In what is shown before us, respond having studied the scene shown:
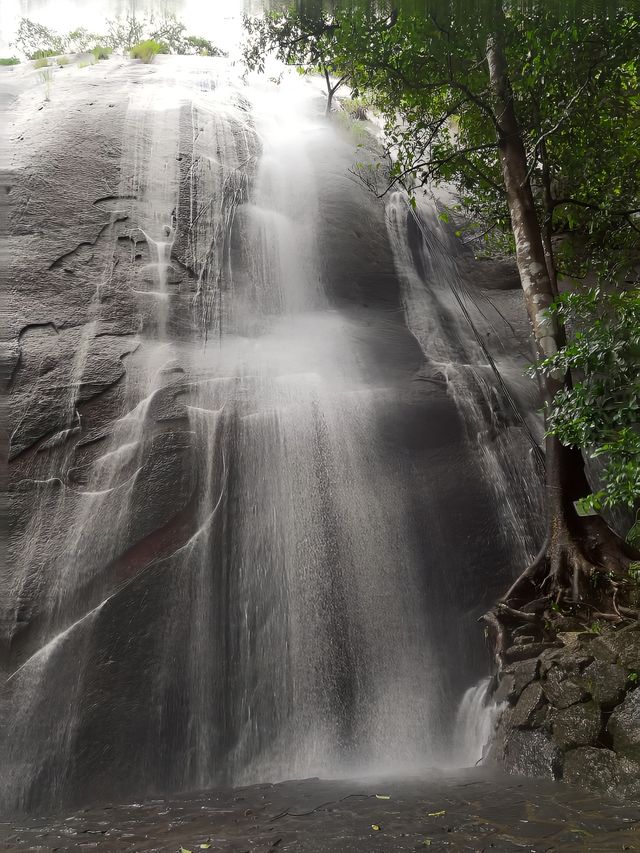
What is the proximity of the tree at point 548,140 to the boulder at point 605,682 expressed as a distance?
0.91 metres

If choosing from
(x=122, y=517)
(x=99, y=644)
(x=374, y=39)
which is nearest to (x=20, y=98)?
(x=374, y=39)

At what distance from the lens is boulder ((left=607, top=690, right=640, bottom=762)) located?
430cm

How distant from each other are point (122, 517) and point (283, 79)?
16.4 m

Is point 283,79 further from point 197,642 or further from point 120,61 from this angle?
point 197,642

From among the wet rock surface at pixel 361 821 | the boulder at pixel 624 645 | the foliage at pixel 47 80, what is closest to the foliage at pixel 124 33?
the foliage at pixel 47 80

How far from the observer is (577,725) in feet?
15.4

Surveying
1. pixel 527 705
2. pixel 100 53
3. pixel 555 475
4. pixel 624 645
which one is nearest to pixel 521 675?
pixel 527 705

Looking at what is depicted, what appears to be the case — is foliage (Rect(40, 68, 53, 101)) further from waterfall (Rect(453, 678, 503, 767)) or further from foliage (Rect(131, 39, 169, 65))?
waterfall (Rect(453, 678, 503, 767))

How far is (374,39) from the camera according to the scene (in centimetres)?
845

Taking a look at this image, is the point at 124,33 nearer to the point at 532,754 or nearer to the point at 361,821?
the point at 532,754

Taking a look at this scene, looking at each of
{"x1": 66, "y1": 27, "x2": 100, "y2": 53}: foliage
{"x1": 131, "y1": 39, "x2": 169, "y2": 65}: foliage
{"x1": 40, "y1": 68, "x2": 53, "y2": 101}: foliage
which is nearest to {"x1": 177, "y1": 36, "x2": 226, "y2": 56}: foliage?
{"x1": 66, "y1": 27, "x2": 100, "y2": 53}: foliage

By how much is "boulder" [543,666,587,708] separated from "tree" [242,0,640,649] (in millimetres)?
850

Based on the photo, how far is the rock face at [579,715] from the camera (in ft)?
14.4

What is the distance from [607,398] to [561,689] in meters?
2.42
